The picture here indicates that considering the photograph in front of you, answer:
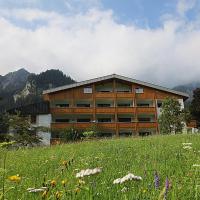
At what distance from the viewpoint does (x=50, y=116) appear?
64.1 meters

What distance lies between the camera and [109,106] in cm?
6756

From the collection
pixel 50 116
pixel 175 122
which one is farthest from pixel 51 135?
pixel 175 122

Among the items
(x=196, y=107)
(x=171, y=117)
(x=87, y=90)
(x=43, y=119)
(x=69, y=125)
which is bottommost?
(x=69, y=125)

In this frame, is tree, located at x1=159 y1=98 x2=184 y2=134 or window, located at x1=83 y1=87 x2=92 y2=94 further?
window, located at x1=83 y1=87 x2=92 y2=94

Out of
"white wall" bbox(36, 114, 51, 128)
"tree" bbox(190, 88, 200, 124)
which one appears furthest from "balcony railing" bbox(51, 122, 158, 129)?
"tree" bbox(190, 88, 200, 124)

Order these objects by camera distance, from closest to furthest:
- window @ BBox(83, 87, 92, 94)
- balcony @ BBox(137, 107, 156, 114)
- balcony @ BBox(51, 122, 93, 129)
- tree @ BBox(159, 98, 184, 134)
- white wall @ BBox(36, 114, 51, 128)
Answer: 1. tree @ BBox(159, 98, 184, 134)
2. balcony @ BBox(51, 122, 93, 129)
3. white wall @ BBox(36, 114, 51, 128)
4. window @ BBox(83, 87, 92, 94)
5. balcony @ BBox(137, 107, 156, 114)

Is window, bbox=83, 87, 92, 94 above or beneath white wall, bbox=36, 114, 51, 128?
above

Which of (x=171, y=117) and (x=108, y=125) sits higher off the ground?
(x=171, y=117)

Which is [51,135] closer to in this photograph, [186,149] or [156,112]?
[156,112]

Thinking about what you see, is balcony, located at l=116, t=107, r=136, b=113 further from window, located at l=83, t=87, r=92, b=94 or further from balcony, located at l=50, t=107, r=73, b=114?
balcony, located at l=50, t=107, r=73, b=114

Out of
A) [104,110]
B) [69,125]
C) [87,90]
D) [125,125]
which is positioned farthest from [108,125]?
[87,90]

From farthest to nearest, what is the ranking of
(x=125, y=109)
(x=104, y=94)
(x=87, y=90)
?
1. (x=104, y=94)
2. (x=125, y=109)
3. (x=87, y=90)

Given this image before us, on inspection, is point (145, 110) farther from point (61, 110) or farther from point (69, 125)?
point (61, 110)

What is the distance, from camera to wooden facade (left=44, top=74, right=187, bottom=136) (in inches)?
2539
